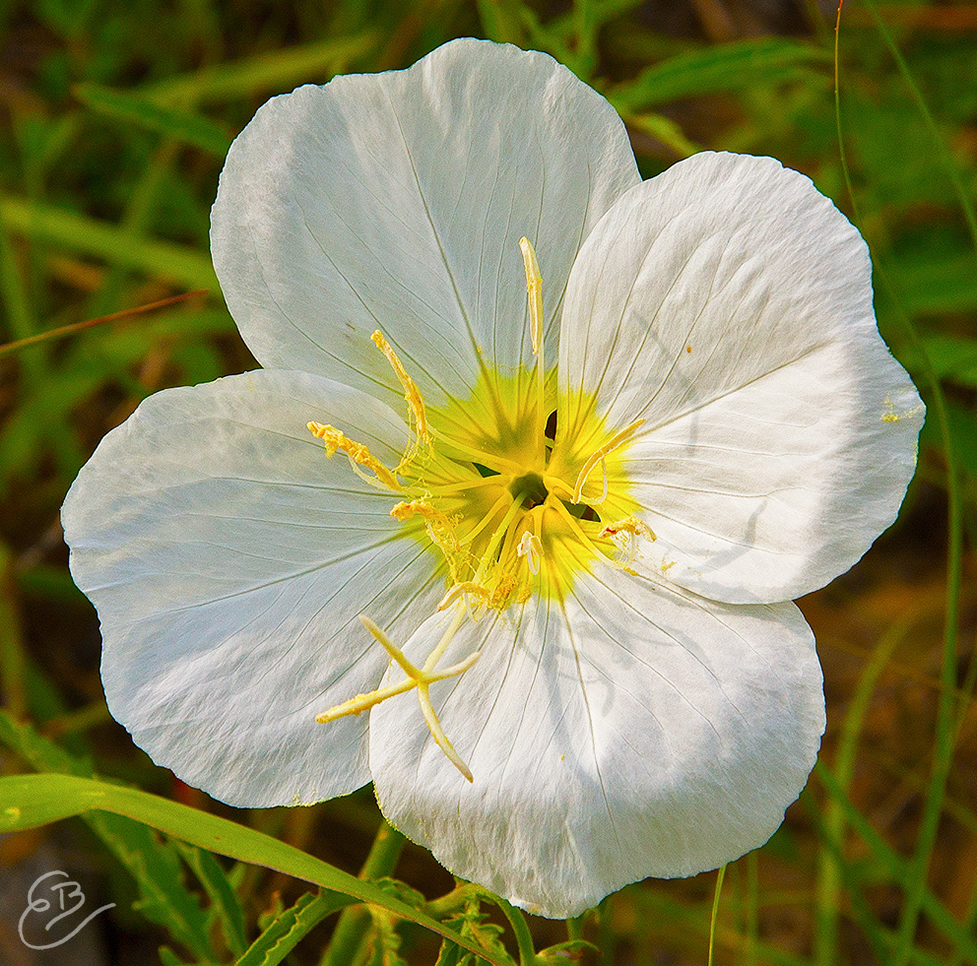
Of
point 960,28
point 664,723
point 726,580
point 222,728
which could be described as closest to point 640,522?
point 726,580

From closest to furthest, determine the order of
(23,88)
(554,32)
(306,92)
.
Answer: (306,92), (554,32), (23,88)

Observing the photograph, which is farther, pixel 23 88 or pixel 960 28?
pixel 23 88

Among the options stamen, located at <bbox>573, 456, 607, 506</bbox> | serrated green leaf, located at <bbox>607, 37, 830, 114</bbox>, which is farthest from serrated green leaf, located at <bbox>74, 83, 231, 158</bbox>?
stamen, located at <bbox>573, 456, 607, 506</bbox>

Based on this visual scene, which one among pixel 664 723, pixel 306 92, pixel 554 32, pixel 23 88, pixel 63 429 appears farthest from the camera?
pixel 23 88

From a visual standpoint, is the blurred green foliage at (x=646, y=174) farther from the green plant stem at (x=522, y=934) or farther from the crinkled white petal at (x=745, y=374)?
the green plant stem at (x=522, y=934)

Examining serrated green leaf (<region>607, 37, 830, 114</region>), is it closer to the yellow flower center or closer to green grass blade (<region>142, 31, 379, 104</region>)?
the yellow flower center

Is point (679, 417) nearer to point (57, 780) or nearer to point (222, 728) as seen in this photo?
point (222, 728)

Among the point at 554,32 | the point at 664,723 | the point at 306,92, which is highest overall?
the point at 306,92
